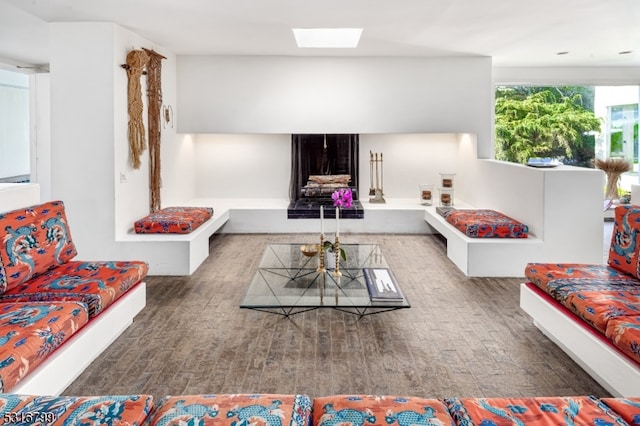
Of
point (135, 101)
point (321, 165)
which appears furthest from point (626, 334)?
point (321, 165)

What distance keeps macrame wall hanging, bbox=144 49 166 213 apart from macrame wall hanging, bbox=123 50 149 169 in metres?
0.36

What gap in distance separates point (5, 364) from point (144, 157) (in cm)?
406

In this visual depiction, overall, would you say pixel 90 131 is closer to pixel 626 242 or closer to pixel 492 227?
pixel 492 227

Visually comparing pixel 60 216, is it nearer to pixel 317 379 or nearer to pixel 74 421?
pixel 317 379

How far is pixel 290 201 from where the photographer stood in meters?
8.05

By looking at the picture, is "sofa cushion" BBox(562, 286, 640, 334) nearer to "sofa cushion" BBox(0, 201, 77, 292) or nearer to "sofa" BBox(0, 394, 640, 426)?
"sofa" BBox(0, 394, 640, 426)

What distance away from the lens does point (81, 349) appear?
9.20ft

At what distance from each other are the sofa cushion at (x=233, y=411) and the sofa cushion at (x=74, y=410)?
6 centimetres

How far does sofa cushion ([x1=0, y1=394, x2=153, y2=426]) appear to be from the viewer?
1540 mm

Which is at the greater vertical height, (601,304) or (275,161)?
(275,161)

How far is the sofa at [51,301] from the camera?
237 centimetres

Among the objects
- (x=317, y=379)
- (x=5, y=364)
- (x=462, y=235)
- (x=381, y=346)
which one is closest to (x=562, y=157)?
(x=462, y=235)

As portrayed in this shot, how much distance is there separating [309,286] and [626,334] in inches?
78.9

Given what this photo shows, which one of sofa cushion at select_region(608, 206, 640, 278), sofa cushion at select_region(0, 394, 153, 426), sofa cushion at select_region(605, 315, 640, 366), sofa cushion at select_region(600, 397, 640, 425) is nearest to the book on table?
sofa cushion at select_region(605, 315, 640, 366)
